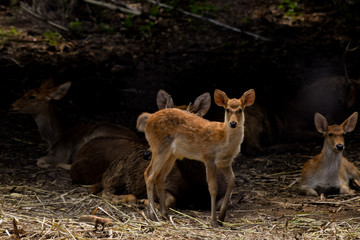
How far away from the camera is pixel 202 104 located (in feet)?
23.9

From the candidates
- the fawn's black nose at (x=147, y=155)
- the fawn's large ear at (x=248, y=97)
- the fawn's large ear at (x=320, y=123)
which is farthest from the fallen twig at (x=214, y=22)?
the fawn's large ear at (x=248, y=97)

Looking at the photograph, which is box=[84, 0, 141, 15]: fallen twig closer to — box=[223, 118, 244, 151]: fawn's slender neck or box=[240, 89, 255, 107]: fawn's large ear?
box=[240, 89, 255, 107]: fawn's large ear

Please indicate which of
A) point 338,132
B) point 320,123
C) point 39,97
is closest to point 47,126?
point 39,97

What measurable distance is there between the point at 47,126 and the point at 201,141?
17.9ft

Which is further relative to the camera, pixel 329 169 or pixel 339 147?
pixel 329 169

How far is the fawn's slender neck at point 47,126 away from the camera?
1031 centimetres

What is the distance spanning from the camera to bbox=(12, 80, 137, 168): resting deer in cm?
954

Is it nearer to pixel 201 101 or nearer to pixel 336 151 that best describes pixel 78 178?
pixel 201 101

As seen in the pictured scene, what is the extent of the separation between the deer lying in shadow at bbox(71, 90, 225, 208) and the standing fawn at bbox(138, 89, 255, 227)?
637 mm

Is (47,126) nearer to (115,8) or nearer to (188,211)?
(115,8)

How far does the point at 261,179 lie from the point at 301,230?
9.02ft

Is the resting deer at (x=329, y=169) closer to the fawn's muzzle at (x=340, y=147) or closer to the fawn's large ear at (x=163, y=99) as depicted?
the fawn's muzzle at (x=340, y=147)

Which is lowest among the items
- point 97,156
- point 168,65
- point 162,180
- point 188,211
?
point 97,156

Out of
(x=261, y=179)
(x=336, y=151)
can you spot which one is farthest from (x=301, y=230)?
(x=261, y=179)
